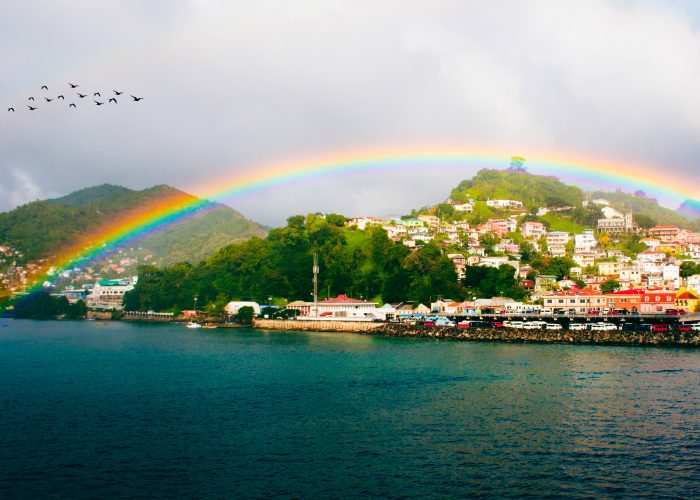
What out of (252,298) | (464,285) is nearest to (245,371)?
(464,285)

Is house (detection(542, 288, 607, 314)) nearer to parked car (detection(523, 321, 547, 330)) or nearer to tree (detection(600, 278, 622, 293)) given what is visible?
tree (detection(600, 278, 622, 293))

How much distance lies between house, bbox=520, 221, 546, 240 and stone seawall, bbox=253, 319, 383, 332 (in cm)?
5752

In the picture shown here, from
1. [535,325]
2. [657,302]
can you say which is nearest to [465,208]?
[657,302]

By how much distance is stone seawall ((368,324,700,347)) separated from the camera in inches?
1916

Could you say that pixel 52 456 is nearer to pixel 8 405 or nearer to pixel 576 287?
pixel 8 405

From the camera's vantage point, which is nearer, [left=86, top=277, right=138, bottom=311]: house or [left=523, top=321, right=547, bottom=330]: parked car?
[left=523, top=321, right=547, bottom=330]: parked car

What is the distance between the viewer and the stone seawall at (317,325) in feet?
230

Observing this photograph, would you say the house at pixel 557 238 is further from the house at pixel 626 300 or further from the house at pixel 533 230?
the house at pixel 626 300

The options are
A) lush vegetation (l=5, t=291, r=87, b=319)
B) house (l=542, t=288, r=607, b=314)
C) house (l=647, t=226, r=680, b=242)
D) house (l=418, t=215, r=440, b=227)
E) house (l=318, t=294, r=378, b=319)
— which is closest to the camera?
house (l=542, t=288, r=607, b=314)

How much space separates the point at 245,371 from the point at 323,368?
4650mm

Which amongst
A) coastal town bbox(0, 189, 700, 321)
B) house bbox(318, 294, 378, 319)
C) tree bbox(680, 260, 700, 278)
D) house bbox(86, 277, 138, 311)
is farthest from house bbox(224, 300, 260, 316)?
tree bbox(680, 260, 700, 278)

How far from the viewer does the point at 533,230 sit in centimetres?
11862

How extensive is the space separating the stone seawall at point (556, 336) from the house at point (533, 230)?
6105 centimetres

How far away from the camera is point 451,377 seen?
109 ft
